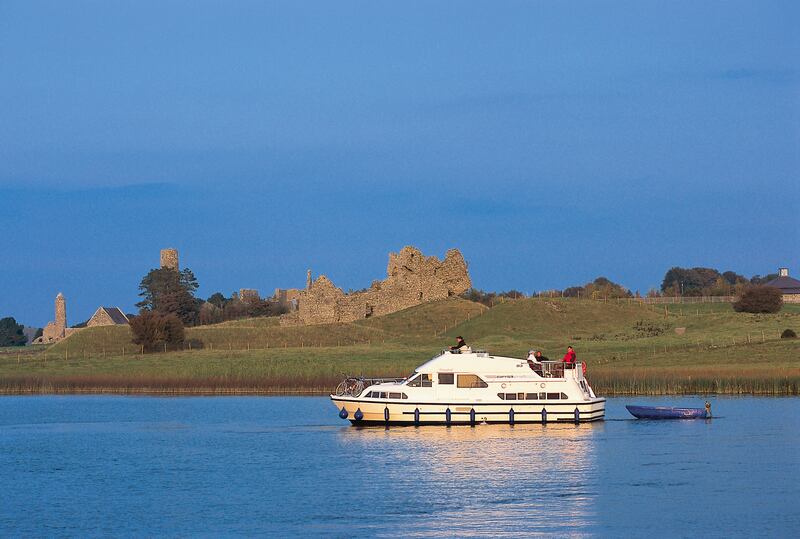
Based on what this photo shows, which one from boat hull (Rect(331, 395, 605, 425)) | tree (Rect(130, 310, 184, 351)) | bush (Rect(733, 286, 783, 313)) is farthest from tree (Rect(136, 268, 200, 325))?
boat hull (Rect(331, 395, 605, 425))

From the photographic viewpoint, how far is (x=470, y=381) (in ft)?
172

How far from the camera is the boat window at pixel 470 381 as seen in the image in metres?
52.2

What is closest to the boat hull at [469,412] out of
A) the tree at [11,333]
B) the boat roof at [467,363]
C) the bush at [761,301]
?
the boat roof at [467,363]

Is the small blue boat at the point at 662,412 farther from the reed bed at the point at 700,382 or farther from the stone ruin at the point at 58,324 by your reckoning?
the stone ruin at the point at 58,324

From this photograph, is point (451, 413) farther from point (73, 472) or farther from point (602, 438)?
point (73, 472)

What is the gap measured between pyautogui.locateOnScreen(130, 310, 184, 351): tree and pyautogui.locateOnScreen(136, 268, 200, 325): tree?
32.3m

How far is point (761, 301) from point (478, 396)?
6531 centimetres

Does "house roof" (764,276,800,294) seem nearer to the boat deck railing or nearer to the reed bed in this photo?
the reed bed

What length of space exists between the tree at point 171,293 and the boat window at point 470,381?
91.0 m

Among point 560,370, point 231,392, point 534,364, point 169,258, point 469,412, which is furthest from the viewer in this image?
point 169,258

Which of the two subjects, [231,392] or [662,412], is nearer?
[662,412]

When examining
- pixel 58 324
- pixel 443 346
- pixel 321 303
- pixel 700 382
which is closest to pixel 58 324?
pixel 58 324

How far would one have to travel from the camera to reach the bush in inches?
4390

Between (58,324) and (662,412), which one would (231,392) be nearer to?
(662,412)
